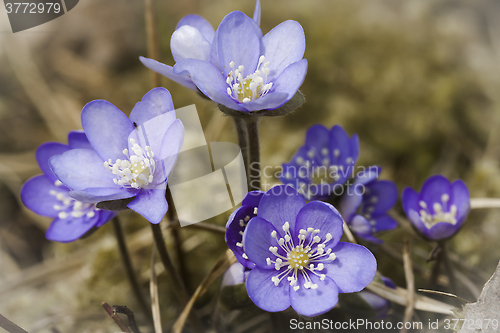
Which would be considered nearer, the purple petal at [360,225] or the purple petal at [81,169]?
the purple petal at [81,169]

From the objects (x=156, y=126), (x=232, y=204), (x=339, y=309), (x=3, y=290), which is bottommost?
(x=3, y=290)

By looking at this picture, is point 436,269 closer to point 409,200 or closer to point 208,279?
point 409,200

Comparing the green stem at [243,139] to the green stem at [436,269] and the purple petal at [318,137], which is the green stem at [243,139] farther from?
the green stem at [436,269]

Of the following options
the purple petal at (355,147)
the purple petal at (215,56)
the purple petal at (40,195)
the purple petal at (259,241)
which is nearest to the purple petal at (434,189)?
the purple petal at (355,147)

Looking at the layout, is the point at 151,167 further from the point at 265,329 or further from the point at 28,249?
the point at 28,249

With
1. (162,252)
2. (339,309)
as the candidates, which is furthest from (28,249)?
(339,309)

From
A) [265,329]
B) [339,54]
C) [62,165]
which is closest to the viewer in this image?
[62,165]

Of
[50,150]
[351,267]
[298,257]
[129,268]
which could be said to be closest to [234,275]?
[298,257]

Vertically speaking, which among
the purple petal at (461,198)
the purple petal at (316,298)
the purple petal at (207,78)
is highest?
the purple petal at (207,78)
